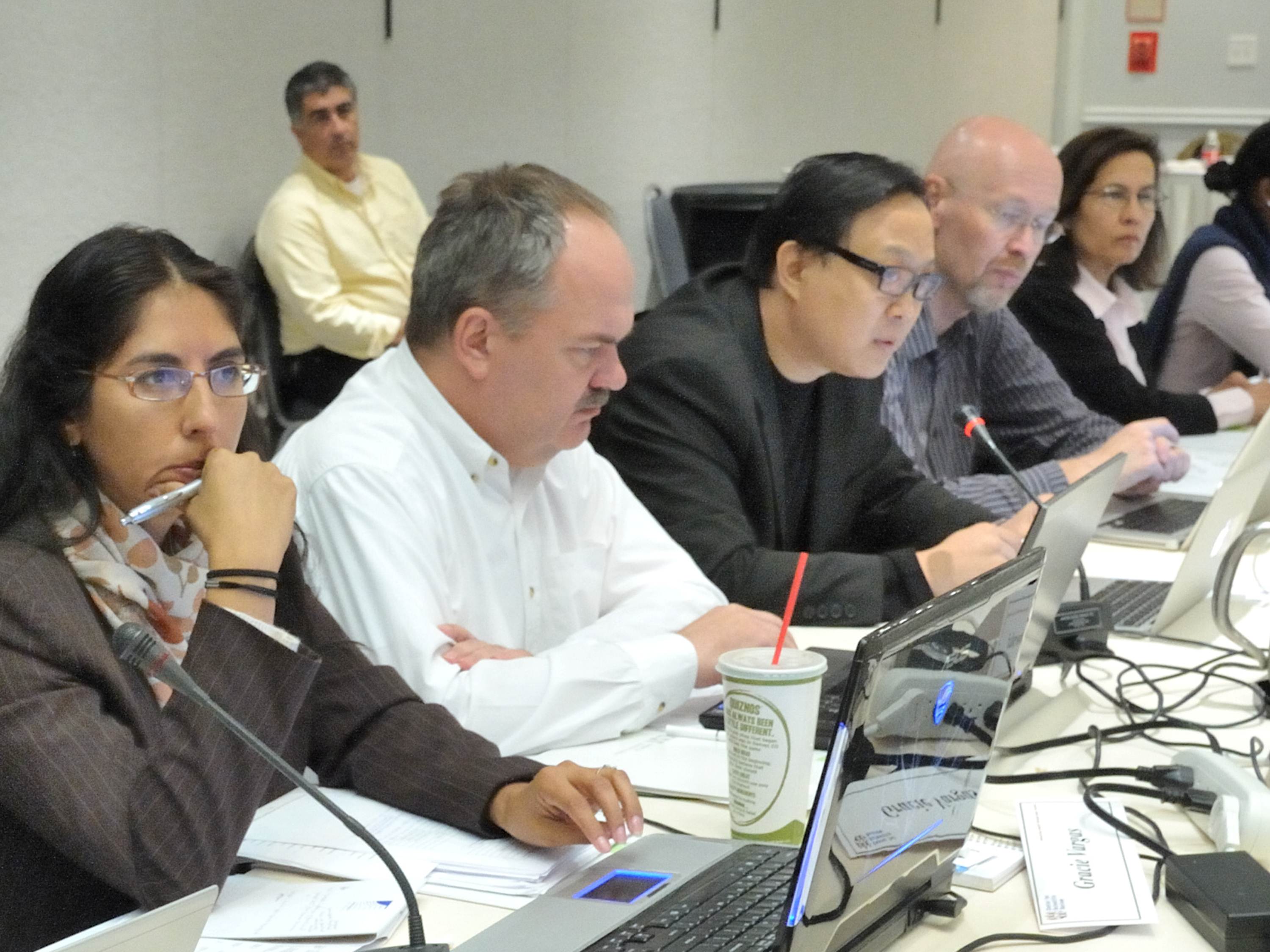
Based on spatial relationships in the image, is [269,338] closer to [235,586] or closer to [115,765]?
[235,586]

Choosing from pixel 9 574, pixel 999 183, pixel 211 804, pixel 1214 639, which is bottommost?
pixel 1214 639

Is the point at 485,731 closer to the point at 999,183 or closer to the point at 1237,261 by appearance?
the point at 999,183

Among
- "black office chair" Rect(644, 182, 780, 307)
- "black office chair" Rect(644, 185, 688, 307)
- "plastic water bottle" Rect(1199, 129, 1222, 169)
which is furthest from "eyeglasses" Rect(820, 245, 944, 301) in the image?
"plastic water bottle" Rect(1199, 129, 1222, 169)

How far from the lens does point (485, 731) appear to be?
4.84ft

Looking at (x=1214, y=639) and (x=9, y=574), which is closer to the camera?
(x=9, y=574)

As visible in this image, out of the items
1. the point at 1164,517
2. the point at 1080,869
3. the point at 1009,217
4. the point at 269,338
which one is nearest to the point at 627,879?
the point at 1080,869

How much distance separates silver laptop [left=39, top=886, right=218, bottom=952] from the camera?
807 mm

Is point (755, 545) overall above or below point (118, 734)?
below

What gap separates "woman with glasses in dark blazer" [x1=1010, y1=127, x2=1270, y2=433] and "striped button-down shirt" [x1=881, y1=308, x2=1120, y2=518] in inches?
10.1

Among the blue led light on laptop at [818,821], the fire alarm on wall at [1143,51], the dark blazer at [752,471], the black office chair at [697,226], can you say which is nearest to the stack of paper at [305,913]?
the blue led light on laptop at [818,821]

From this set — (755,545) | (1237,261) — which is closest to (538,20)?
(1237,261)

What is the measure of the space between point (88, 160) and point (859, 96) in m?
3.80

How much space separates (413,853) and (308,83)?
3357 millimetres

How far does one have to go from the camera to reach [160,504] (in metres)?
1.26
